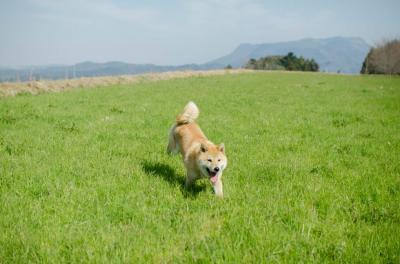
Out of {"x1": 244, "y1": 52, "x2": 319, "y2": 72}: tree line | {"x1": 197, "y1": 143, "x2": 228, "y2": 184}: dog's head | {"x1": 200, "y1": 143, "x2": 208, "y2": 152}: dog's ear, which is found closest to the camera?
{"x1": 197, "y1": 143, "x2": 228, "y2": 184}: dog's head

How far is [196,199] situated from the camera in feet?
20.4

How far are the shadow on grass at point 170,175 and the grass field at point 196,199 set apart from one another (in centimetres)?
3

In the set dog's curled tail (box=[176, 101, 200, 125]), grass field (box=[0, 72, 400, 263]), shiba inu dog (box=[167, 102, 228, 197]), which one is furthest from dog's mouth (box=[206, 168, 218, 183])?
dog's curled tail (box=[176, 101, 200, 125])

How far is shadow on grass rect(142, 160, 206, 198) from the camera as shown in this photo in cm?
675

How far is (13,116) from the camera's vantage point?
45.8ft

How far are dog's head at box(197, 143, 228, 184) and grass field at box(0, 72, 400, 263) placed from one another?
16.8 inches

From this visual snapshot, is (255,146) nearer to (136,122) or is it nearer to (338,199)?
(338,199)

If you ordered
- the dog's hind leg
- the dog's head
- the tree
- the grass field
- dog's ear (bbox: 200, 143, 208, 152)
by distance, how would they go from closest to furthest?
1. the grass field
2. the dog's head
3. dog's ear (bbox: 200, 143, 208, 152)
4. the dog's hind leg
5. the tree

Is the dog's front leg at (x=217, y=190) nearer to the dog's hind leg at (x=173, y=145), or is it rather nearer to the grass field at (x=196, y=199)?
the grass field at (x=196, y=199)

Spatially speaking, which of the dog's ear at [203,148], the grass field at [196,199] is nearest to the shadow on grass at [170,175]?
the grass field at [196,199]

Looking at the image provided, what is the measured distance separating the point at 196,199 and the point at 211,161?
2.55ft

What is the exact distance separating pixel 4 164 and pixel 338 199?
736cm

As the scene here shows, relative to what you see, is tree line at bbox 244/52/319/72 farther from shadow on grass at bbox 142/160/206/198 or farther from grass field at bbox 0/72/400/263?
shadow on grass at bbox 142/160/206/198

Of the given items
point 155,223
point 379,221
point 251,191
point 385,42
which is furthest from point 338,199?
point 385,42
